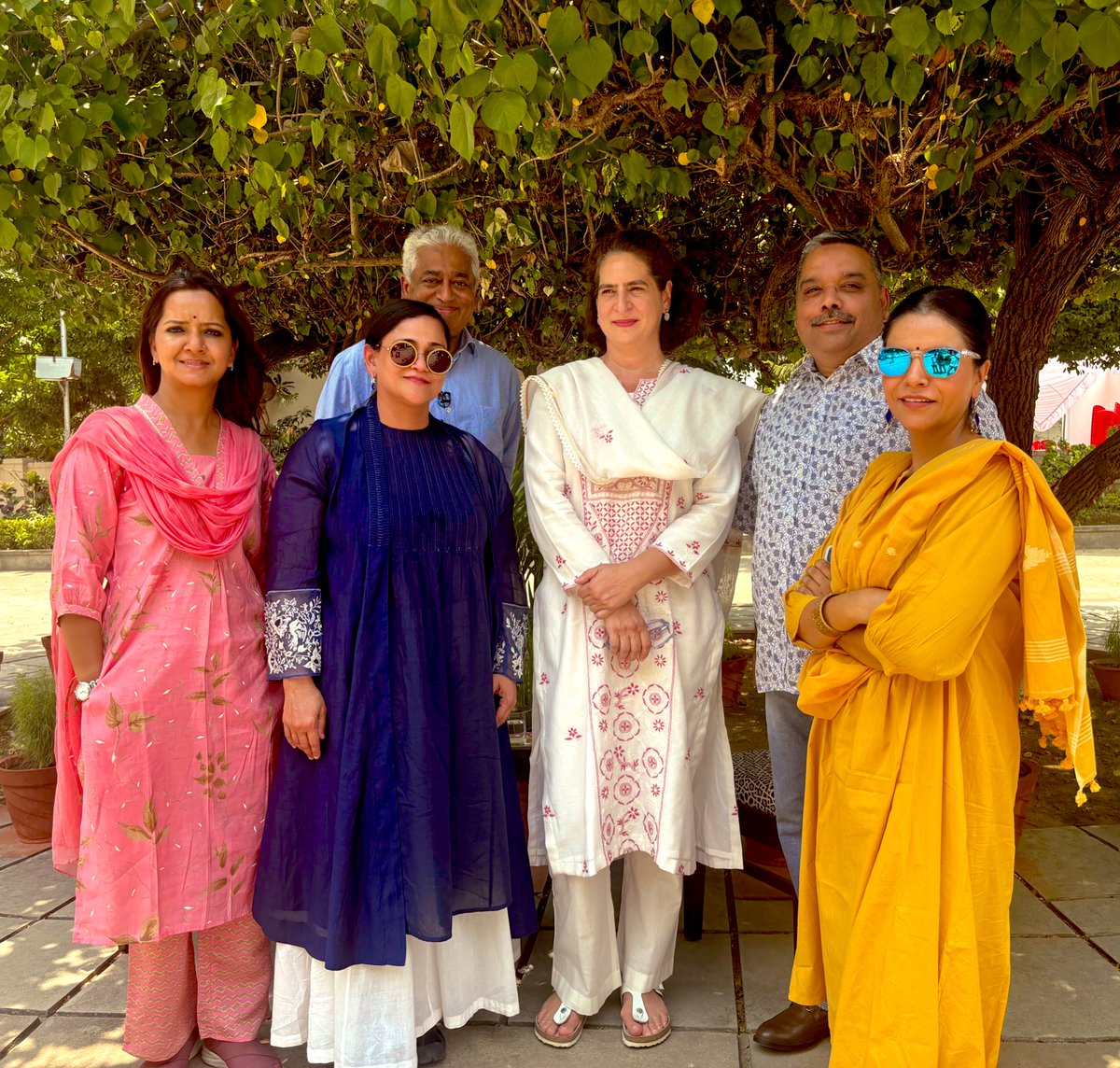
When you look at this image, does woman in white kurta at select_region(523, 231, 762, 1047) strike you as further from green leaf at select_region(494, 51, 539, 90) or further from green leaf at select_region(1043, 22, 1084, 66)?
green leaf at select_region(1043, 22, 1084, 66)

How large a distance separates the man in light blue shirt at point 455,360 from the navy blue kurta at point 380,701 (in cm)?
64

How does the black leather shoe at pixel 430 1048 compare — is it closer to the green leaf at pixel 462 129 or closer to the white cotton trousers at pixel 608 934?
the white cotton trousers at pixel 608 934

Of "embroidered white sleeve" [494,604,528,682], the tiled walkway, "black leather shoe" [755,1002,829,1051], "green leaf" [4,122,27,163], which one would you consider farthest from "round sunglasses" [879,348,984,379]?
"green leaf" [4,122,27,163]

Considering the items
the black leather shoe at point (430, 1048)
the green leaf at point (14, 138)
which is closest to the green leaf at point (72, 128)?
the green leaf at point (14, 138)

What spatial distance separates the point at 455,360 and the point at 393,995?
1.94 m

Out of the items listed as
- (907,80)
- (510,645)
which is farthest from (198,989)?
(907,80)

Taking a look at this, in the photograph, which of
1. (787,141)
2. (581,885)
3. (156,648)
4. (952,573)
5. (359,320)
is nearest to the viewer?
(952,573)

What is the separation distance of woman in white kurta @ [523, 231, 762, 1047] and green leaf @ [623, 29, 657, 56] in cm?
50

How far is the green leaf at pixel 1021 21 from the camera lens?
1.98 metres

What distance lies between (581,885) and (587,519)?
100 cm

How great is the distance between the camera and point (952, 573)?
6.21 feet

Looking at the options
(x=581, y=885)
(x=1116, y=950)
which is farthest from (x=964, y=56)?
(x=1116, y=950)

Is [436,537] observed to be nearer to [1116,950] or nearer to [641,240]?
[641,240]

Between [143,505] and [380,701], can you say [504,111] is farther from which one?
[380,701]
